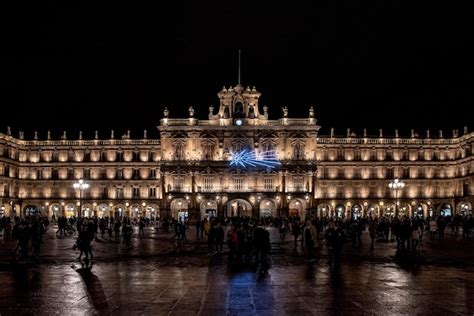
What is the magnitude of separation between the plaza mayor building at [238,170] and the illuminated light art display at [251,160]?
0.52 ft

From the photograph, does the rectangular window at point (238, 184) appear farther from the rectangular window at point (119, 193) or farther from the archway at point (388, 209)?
the archway at point (388, 209)

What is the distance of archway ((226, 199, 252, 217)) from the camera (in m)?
99.1

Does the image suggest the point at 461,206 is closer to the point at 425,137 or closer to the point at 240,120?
the point at 425,137

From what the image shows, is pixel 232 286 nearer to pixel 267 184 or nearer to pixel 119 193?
pixel 267 184

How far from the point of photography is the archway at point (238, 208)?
3900 inches

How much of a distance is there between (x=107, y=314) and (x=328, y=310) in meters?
5.64

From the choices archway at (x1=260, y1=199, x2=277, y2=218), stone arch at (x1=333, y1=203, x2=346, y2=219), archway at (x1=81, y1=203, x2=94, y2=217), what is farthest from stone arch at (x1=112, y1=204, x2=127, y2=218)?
stone arch at (x1=333, y1=203, x2=346, y2=219)

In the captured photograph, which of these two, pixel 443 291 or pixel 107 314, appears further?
pixel 443 291

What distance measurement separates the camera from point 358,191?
4043 inches

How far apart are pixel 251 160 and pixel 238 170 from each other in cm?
262

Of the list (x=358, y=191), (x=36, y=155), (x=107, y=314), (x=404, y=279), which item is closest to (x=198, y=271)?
(x=404, y=279)

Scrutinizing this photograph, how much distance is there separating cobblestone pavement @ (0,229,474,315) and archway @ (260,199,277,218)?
6527 cm

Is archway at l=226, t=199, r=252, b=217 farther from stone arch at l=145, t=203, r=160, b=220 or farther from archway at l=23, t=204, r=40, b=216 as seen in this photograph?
archway at l=23, t=204, r=40, b=216

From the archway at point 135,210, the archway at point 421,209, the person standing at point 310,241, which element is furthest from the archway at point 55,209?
the person standing at point 310,241
